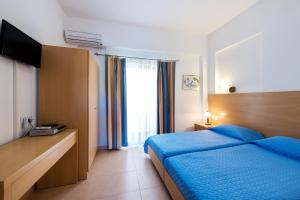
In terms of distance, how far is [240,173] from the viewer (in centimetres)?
125

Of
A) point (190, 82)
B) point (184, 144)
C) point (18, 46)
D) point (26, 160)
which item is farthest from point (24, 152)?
point (190, 82)

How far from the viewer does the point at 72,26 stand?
2.75 m

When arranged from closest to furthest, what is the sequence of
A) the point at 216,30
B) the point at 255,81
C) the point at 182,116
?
the point at 255,81, the point at 216,30, the point at 182,116

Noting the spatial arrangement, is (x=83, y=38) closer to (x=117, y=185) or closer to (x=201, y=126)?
(x=117, y=185)

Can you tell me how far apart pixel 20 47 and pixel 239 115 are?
11.2ft

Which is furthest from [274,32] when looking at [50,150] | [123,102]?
[50,150]

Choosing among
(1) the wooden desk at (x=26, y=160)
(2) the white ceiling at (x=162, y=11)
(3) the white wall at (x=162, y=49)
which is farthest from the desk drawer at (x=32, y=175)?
(2) the white ceiling at (x=162, y=11)

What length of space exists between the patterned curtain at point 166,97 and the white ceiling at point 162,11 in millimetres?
919

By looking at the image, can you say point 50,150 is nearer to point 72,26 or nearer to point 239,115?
point 72,26

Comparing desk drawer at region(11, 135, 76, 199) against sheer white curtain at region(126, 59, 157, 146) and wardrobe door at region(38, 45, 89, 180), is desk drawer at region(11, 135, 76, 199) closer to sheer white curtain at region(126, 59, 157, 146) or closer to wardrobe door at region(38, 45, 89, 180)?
wardrobe door at region(38, 45, 89, 180)

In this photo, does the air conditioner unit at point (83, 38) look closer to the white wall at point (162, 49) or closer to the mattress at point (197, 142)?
the white wall at point (162, 49)

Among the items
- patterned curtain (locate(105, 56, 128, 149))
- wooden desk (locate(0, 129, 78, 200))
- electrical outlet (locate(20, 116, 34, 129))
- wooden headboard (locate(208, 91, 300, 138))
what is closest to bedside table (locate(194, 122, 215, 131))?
wooden headboard (locate(208, 91, 300, 138))

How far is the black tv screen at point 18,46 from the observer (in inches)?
47.6

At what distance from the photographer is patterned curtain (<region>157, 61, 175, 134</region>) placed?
3.26m
